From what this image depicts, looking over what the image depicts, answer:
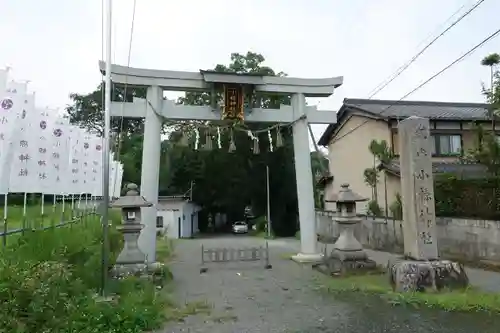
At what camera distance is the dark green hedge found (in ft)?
45.5

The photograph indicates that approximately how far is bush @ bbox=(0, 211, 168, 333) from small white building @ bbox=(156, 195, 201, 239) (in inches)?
968

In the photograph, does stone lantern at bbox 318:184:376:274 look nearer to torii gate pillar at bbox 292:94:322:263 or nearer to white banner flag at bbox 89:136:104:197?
torii gate pillar at bbox 292:94:322:263

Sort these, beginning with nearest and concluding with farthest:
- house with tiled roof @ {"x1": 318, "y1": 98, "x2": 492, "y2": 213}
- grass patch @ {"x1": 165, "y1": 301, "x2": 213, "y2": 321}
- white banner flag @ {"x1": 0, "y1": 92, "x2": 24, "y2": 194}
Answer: grass patch @ {"x1": 165, "y1": 301, "x2": 213, "y2": 321} < white banner flag @ {"x1": 0, "y1": 92, "x2": 24, "y2": 194} < house with tiled roof @ {"x1": 318, "y1": 98, "x2": 492, "y2": 213}

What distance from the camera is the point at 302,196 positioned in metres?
15.6

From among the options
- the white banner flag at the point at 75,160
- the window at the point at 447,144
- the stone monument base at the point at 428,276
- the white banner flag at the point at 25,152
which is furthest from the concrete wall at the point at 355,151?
the white banner flag at the point at 25,152

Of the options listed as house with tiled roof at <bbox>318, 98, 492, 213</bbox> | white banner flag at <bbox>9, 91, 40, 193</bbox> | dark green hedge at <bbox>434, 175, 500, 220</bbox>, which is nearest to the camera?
white banner flag at <bbox>9, 91, 40, 193</bbox>

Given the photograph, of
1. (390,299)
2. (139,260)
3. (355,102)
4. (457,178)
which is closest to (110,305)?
(139,260)

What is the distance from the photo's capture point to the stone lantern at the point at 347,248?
1270 centimetres

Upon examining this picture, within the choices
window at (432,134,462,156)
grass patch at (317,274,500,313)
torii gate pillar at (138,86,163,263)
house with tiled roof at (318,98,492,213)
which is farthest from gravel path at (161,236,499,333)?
window at (432,134,462,156)

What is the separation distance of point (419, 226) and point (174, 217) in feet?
93.7

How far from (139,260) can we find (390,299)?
20.4ft

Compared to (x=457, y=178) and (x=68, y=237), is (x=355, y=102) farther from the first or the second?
(x=68, y=237)

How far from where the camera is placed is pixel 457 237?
1446cm

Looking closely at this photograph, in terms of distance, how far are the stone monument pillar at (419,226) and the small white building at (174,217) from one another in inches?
1056
